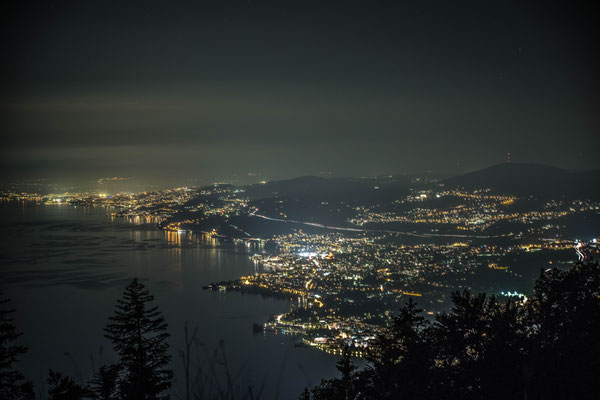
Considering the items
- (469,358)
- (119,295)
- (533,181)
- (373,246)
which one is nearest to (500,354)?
(469,358)

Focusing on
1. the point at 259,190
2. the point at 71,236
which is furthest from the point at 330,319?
the point at 259,190

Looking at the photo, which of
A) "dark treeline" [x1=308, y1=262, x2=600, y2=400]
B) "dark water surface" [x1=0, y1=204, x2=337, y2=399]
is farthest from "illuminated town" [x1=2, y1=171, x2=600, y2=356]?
"dark treeline" [x1=308, y1=262, x2=600, y2=400]

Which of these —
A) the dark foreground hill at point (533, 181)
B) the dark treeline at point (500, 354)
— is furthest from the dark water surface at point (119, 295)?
the dark foreground hill at point (533, 181)

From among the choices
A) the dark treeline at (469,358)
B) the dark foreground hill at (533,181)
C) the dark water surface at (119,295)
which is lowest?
the dark water surface at (119,295)

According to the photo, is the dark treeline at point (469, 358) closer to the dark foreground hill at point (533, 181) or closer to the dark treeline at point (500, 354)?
the dark treeline at point (500, 354)

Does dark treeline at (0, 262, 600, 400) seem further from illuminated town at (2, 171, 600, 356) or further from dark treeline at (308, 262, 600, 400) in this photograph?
illuminated town at (2, 171, 600, 356)

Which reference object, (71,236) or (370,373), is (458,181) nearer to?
(71,236)
